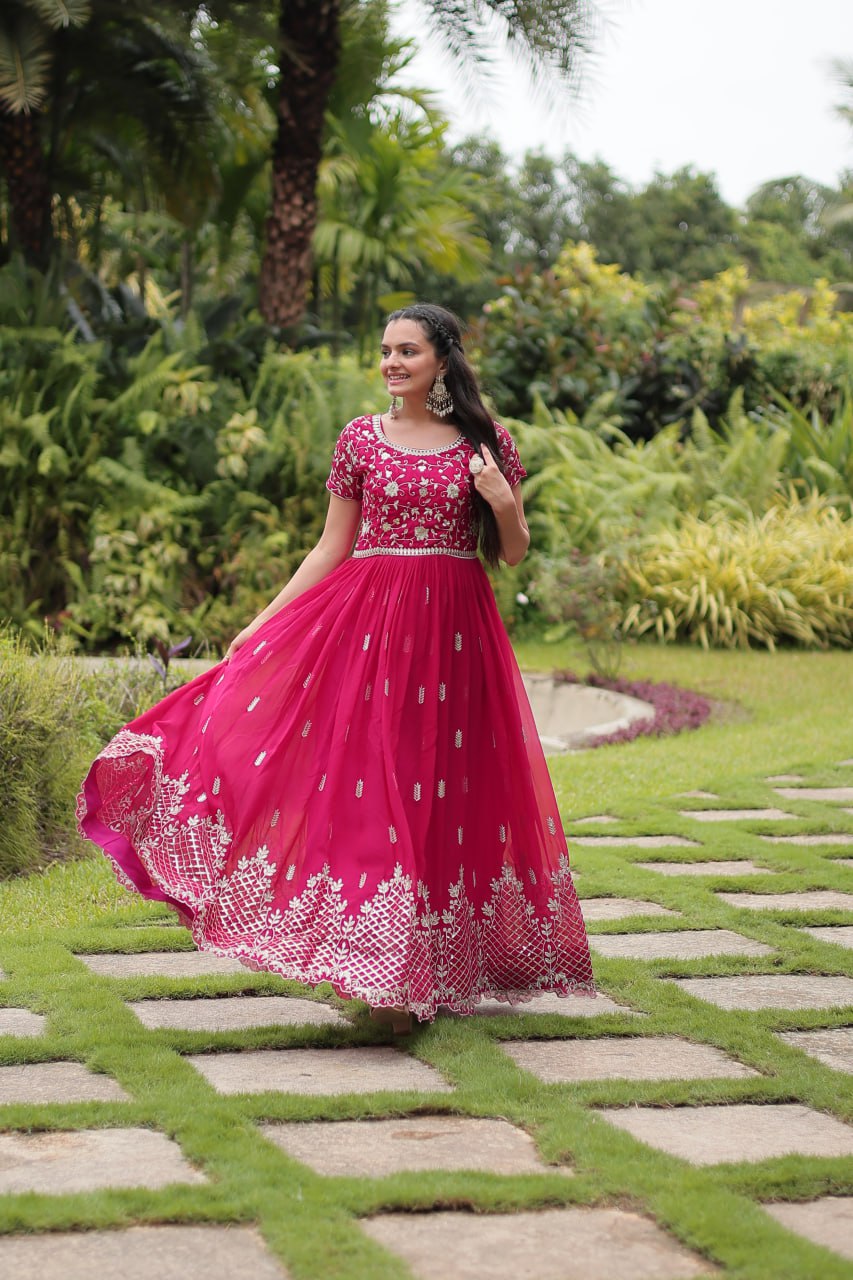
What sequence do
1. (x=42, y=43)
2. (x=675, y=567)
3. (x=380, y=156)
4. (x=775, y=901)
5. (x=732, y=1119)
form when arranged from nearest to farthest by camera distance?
(x=732, y=1119)
(x=775, y=901)
(x=42, y=43)
(x=675, y=567)
(x=380, y=156)

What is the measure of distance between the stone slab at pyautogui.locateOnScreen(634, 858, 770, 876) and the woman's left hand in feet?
6.90

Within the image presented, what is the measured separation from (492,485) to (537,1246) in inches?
72.3

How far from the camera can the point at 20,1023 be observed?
→ 3.53m

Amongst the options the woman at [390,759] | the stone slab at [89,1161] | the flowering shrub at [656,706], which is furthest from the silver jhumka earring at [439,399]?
the flowering shrub at [656,706]

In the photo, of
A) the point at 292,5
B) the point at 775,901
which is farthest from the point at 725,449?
the point at 775,901

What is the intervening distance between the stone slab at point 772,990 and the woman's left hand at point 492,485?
1390 mm

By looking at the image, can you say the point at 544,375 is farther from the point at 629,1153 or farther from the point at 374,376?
the point at 629,1153

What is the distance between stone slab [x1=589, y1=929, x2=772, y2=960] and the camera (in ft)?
14.1

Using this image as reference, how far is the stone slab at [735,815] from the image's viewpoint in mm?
6277

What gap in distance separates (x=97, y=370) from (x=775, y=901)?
793 cm

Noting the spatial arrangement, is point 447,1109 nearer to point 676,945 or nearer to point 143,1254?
point 143,1254

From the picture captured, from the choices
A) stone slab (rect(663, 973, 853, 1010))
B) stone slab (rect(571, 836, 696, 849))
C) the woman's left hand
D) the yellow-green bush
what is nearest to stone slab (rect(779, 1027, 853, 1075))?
stone slab (rect(663, 973, 853, 1010))

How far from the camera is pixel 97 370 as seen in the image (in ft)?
37.2

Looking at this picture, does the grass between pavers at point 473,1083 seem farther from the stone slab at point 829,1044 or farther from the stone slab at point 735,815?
the stone slab at point 735,815
